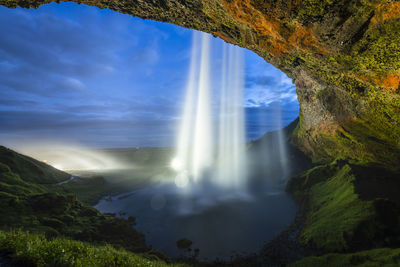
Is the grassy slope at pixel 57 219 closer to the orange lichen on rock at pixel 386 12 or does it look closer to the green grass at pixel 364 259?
the green grass at pixel 364 259

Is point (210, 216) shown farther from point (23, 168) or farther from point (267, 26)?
point (23, 168)

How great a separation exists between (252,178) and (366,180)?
1589 inches

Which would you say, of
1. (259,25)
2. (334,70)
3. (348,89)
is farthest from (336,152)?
(259,25)

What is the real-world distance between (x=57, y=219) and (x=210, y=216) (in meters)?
28.0

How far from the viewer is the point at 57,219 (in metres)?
24.8

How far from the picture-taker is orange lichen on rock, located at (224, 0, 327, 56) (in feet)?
32.6

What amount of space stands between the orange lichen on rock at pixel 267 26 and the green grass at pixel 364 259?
14.6 meters

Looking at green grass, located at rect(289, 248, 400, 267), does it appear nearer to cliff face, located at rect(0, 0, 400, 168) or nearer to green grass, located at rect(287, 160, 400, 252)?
green grass, located at rect(287, 160, 400, 252)

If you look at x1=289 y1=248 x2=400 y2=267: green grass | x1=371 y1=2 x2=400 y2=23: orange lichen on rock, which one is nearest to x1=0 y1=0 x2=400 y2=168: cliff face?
x1=371 y1=2 x2=400 y2=23: orange lichen on rock

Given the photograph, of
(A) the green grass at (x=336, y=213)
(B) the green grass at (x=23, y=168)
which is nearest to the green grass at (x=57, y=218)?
(B) the green grass at (x=23, y=168)

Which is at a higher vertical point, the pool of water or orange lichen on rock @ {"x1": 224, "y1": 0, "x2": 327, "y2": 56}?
orange lichen on rock @ {"x1": 224, "y1": 0, "x2": 327, "y2": 56}

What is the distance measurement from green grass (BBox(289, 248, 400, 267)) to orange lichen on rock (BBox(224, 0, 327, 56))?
14579 millimetres

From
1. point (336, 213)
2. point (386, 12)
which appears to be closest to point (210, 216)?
point (336, 213)

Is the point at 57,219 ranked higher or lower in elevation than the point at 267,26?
lower
